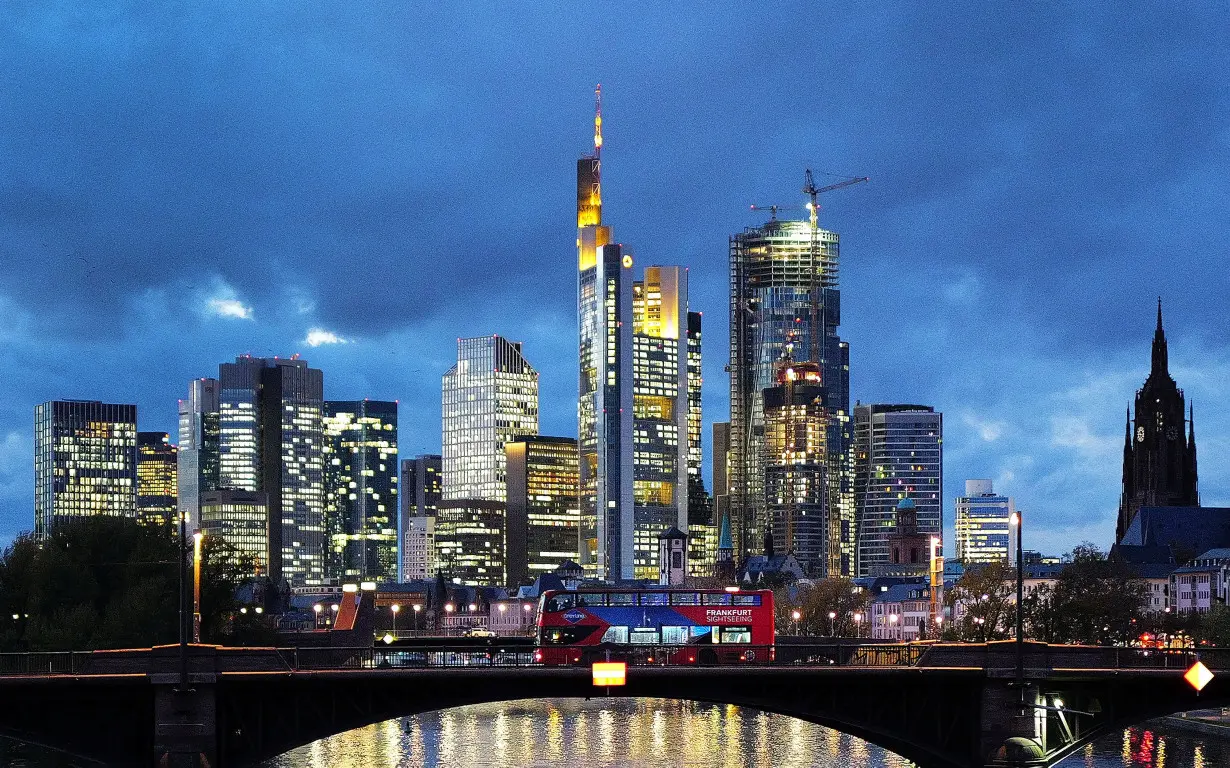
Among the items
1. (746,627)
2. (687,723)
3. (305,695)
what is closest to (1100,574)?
(687,723)

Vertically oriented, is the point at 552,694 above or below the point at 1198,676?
below

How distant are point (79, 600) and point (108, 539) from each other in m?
9.27

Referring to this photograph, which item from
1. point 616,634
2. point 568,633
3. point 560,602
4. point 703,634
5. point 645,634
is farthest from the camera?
point 560,602

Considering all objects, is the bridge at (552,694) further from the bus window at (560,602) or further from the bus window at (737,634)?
the bus window at (560,602)

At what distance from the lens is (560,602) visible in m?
136

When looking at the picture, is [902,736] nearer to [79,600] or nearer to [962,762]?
[962,762]

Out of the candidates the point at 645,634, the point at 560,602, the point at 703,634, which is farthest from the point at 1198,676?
the point at 560,602

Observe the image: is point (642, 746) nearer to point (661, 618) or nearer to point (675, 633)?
point (675, 633)

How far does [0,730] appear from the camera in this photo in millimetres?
75188

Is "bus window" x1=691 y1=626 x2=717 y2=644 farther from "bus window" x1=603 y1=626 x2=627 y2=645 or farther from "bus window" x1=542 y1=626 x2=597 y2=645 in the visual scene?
"bus window" x1=542 y1=626 x2=597 y2=645

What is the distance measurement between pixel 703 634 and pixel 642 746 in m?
8.49

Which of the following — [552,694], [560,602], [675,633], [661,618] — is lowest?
[675,633]

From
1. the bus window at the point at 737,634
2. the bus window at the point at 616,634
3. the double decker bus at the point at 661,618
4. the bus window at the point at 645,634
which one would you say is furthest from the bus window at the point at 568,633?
the bus window at the point at 737,634

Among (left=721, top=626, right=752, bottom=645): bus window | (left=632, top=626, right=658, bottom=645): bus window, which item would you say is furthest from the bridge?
(left=632, top=626, right=658, bottom=645): bus window
